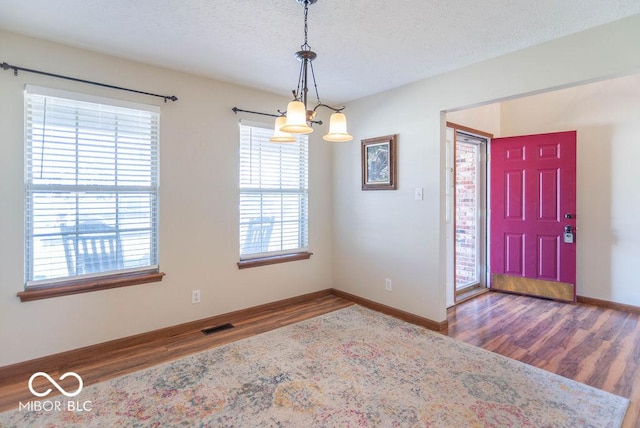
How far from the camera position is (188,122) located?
10.3 feet

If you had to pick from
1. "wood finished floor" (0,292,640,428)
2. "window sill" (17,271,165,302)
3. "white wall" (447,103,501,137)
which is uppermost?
"white wall" (447,103,501,137)

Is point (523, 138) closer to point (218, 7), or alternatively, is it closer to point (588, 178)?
point (588, 178)

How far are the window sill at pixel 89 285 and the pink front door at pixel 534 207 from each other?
419cm

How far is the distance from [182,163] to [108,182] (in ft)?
2.06

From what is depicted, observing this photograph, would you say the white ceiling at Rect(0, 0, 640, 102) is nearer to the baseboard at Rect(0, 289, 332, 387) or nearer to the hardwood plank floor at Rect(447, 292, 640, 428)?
the baseboard at Rect(0, 289, 332, 387)

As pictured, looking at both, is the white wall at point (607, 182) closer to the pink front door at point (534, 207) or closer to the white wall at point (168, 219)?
the pink front door at point (534, 207)

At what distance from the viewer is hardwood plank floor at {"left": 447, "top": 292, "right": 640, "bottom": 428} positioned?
238cm

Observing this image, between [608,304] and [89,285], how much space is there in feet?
17.6

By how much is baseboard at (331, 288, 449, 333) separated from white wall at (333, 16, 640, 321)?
0.19ft

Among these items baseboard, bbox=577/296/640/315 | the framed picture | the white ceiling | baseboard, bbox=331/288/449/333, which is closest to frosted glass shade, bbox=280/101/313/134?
the white ceiling

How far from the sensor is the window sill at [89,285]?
2.42 meters

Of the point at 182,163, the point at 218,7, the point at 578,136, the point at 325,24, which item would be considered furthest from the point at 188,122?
the point at 578,136

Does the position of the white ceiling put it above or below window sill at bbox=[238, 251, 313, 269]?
above

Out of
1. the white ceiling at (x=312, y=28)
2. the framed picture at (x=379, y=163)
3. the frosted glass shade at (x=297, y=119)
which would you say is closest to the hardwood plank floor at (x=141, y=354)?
the framed picture at (x=379, y=163)
